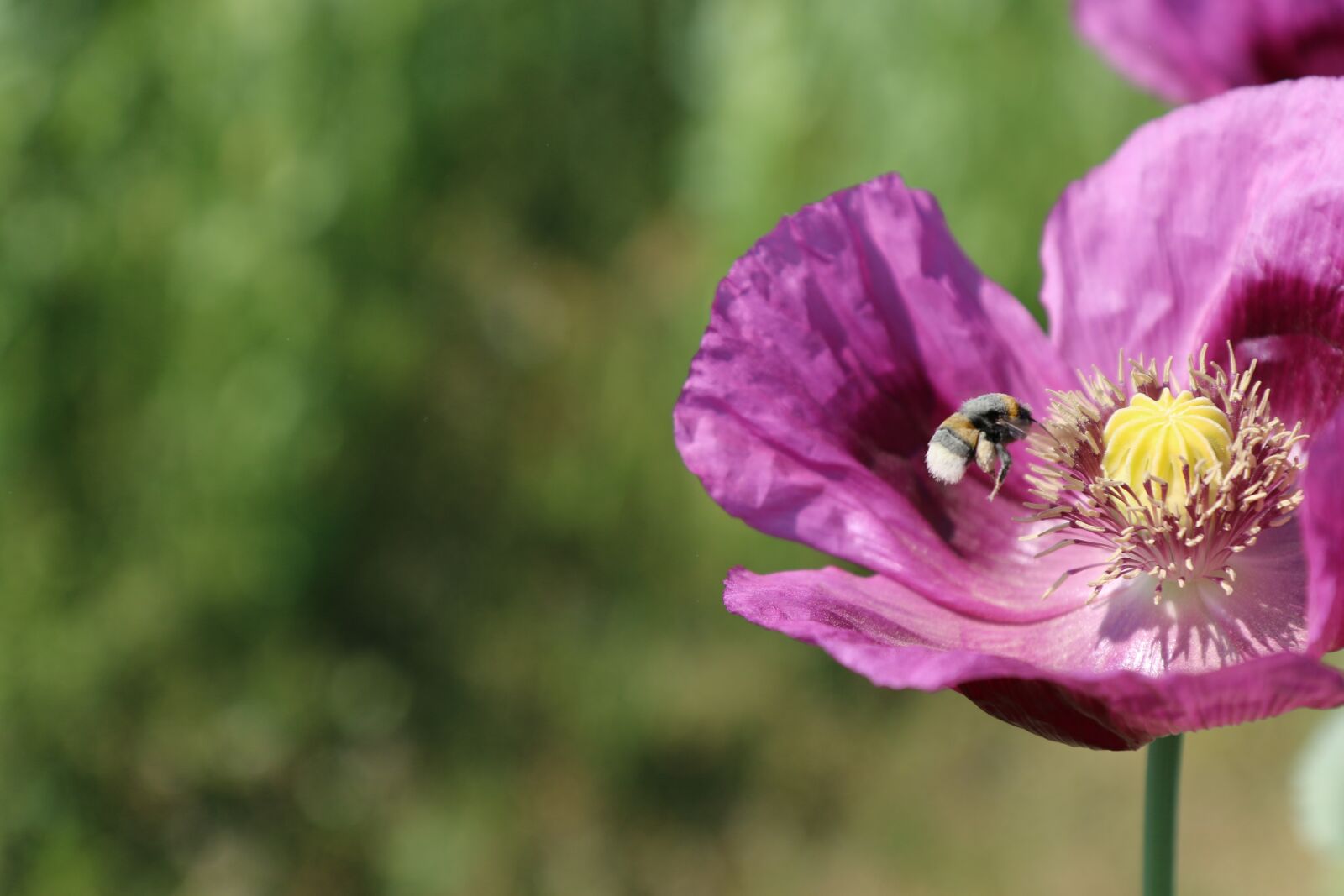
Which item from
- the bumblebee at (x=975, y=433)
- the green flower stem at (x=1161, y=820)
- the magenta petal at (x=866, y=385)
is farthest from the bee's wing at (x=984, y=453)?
the green flower stem at (x=1161, y=820)

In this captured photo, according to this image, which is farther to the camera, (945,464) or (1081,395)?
(1081,395)

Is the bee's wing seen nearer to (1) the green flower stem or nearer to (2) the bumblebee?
(2) the bumblebee

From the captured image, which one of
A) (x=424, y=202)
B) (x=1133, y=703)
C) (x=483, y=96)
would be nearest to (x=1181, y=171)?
(x=1133, y=703)

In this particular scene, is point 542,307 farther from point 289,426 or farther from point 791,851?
point 791,851

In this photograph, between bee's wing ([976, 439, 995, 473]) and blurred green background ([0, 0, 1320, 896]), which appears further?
blurred green background ([0, 0, 1320, 896])

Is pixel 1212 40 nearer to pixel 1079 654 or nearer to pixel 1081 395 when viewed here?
pixel 1081 395

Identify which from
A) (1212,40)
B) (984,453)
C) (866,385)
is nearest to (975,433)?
(984,453)

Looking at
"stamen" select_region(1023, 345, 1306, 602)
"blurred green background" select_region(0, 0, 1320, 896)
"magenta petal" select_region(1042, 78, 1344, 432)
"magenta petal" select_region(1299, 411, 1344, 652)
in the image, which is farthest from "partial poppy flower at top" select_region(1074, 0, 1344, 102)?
"blurred green background" select_region(0, 0, 1320, 896)
